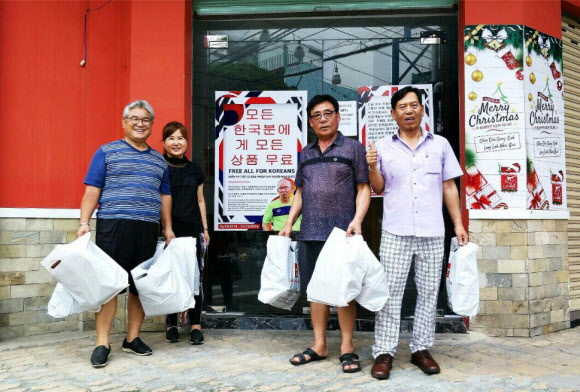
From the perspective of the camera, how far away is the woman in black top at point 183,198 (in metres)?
4.41

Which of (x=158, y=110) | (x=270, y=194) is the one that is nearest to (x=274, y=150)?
(x=270, y=194)

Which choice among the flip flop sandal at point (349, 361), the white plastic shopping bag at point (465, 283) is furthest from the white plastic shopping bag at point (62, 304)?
the white plastic shopping bag at point (465, 283)

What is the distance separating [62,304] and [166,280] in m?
0.75

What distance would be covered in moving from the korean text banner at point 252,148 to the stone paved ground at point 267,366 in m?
1.23

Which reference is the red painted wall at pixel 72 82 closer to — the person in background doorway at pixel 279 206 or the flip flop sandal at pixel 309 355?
the person in background doorway at pixel 279 206

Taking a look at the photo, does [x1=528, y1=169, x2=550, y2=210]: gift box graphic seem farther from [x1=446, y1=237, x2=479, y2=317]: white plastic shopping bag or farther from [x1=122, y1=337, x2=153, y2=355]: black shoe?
[x1=122, y1=337, x2=153, y2=355]: black shoe

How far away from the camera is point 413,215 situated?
11.9 ft

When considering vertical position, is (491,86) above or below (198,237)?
above

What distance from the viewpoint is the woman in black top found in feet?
14.5

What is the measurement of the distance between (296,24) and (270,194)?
1745mm

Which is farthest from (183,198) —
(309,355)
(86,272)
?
(309,355)

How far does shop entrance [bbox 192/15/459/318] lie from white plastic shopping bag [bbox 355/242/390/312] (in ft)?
5.10

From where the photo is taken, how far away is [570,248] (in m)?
5.37

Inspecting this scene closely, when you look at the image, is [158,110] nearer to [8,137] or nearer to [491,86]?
[8,137]
